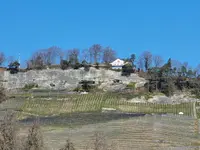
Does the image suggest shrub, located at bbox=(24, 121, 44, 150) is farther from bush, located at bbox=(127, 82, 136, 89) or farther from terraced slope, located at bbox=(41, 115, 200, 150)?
bush, located at bbox=(127, 82, 136, 89)

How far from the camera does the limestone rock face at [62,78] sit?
8219cm

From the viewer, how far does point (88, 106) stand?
214ft

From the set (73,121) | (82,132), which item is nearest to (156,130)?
(82,132)

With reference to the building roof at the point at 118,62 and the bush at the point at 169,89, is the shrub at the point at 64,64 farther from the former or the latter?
the bush at the point at 169,89

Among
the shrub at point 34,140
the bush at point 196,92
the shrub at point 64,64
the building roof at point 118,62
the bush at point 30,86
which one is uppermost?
the building roof at point 118,62

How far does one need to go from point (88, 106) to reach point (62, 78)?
1951cm

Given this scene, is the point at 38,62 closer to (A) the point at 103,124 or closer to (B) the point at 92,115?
(B) the point at 92,115

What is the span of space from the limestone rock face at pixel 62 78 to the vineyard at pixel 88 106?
12133 millimetres

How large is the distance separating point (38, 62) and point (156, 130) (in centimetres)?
5199

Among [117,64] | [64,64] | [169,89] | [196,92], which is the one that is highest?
[117,64]

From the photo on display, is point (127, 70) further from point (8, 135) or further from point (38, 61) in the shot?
point (8, 135)

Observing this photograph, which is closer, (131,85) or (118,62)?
(131,85)

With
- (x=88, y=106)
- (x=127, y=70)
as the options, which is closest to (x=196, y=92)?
(x=127, y=70)

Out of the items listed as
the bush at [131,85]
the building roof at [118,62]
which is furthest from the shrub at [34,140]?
the building roof at [118,62]
